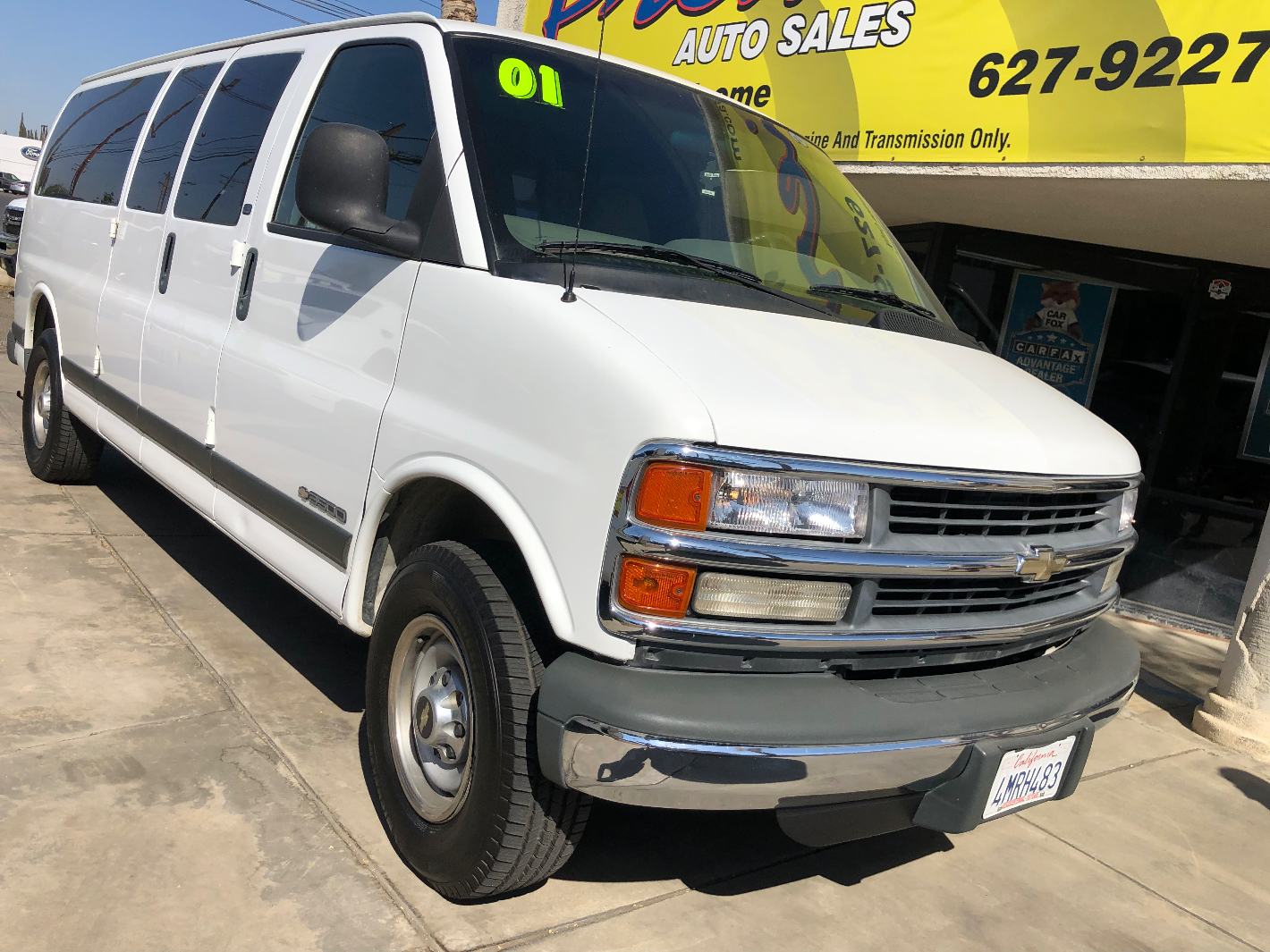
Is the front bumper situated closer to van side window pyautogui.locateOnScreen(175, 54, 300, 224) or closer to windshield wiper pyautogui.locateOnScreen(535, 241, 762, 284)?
windshield wiper pyautogui.locateOnScreen(535, 241, 762, 284)

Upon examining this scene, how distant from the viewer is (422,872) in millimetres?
2678

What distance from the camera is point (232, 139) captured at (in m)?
4.01

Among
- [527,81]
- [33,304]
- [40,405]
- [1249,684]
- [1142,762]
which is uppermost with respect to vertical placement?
[527,81]

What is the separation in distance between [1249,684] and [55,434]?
20.4 ft

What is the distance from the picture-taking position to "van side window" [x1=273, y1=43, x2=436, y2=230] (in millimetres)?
2992

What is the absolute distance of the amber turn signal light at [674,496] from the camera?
6.97 ft

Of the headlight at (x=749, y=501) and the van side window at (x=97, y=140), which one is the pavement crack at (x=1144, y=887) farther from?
the van side window at (x=97, y=140)

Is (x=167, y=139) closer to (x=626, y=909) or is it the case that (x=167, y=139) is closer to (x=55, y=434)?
(x=55, y=434)

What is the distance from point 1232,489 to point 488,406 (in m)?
6.70

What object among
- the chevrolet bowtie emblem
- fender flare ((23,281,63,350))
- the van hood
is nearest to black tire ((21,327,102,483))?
fender flare ((23,281,63,350))

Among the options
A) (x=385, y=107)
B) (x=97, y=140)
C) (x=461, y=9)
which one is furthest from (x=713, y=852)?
(x=461, y=9)

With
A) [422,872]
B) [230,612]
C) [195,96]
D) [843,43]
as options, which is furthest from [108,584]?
[843,43]

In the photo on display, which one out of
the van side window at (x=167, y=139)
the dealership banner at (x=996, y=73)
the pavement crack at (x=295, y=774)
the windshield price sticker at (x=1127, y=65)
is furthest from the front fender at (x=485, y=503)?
the windshield price sticker at (x=1127, y=65)

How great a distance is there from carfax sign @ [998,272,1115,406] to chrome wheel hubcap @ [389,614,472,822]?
6.29 meters
